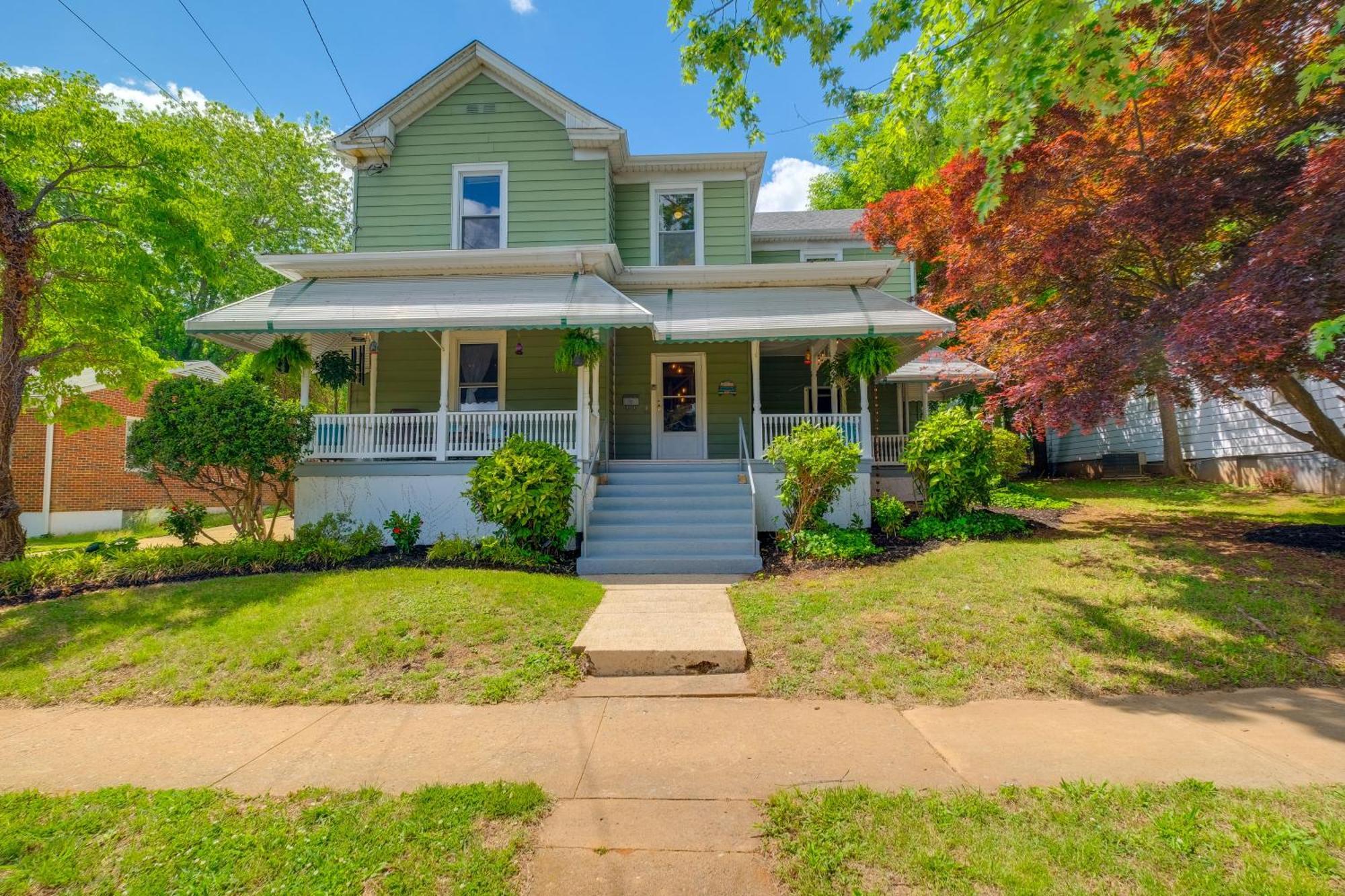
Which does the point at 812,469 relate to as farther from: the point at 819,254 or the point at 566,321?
the point at 819,254

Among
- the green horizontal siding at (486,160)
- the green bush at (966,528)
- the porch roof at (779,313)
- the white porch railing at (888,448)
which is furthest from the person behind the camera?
the white porch railing at (888,448)

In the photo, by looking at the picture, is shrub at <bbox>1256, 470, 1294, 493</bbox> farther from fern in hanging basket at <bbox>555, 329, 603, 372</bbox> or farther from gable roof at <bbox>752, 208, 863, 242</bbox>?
fern in hanging basket at <bbox>555, 329, 603, 372</bbox>

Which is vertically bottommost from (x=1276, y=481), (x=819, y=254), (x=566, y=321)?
(x=1276, y=481)

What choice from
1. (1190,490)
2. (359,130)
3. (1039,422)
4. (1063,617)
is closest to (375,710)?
(1063,617)

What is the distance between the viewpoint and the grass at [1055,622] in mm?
4434

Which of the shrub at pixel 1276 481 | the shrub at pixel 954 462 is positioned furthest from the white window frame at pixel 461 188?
the shrub at pixel 1276 481

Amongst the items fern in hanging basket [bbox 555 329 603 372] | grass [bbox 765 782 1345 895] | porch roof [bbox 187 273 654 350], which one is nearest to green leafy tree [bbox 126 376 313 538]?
porch roof [bbox 187 273 654 350]

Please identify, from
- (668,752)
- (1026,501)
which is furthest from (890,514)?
(668,752)

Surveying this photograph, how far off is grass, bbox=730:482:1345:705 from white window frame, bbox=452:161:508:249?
906 cm

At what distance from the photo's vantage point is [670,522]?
873 centimetres

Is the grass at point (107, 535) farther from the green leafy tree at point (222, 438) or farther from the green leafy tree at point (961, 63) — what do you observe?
the green leafy tree at point (961, 63)

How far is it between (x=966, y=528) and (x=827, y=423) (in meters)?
2.86

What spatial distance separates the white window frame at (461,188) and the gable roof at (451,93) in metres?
1.44

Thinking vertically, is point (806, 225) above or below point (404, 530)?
above
